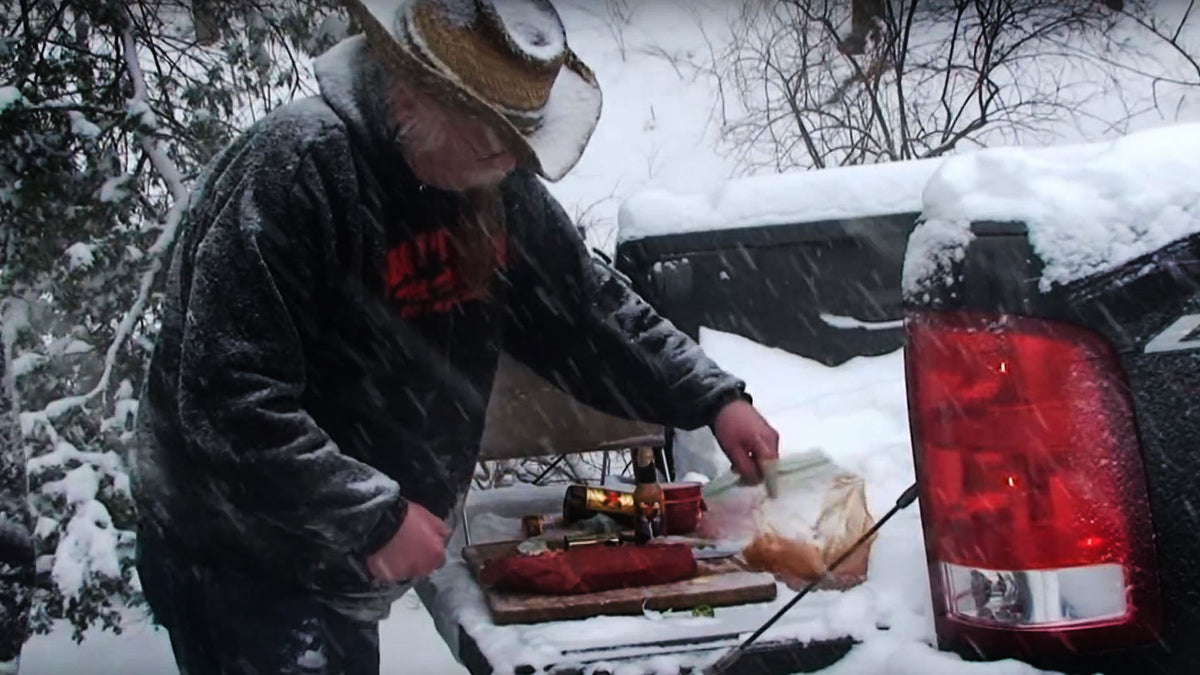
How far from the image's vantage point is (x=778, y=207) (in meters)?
2.29

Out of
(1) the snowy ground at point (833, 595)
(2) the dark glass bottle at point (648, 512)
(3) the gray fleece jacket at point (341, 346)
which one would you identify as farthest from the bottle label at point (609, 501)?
(1) the snowy ground at point (833, 595)

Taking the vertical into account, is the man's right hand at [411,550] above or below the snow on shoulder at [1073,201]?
below

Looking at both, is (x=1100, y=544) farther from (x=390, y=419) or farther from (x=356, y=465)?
(x=390, y=419)

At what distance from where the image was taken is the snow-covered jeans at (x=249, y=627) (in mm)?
1590

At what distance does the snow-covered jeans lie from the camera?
5.22 ft

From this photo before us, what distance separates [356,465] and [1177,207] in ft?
2.64

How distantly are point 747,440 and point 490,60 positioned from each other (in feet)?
1.96

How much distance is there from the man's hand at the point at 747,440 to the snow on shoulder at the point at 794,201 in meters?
0.55

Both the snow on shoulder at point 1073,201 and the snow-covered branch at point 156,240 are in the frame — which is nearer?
the snow on shoulder at point 1073,201

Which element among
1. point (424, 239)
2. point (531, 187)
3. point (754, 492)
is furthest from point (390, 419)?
point (754, 492)

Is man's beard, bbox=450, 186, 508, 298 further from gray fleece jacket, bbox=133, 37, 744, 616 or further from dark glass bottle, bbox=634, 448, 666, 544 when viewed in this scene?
dark glass bottle, bbox=634, 448, 666, 544

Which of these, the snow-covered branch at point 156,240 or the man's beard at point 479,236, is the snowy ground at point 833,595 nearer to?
the man's beard at point 479,236

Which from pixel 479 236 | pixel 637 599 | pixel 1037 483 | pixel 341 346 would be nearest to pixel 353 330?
pixel 341 346

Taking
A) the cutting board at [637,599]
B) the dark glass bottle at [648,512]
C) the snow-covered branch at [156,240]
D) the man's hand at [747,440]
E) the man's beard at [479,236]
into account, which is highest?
the snow-covered branch at [156,240]
